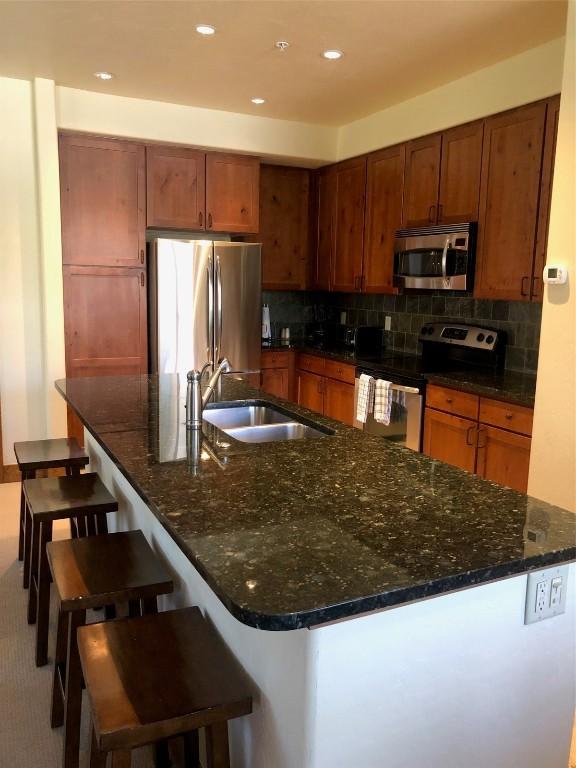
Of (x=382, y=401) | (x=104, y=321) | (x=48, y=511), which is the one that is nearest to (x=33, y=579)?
(x=48, y=511)

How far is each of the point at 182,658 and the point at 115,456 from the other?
26.7 inches

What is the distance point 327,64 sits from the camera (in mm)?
3461

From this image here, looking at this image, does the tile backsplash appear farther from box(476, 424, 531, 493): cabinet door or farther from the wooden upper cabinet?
box(476, 424, 531, 493): cabinet door

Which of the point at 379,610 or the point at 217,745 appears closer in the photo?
the point at 379,610

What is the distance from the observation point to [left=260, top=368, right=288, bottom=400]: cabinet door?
502 centimetres

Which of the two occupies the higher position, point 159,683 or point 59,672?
point 159,683

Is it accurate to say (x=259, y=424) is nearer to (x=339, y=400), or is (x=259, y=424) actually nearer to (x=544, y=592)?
(x=544, y=592)

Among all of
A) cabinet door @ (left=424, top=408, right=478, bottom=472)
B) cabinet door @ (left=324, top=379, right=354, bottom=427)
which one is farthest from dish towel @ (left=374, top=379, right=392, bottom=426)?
cabinet door @ (left=324, top=379, right=354, bottom=427)

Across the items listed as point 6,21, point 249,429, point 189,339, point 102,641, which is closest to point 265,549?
point 102,641

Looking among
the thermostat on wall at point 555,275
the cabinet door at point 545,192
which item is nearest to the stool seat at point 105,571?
the thermostat on wall at point 555,275

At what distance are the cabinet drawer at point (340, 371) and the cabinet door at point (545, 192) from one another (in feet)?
4.85

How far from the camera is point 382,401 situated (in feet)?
13.1

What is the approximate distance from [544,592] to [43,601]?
5.73 ft

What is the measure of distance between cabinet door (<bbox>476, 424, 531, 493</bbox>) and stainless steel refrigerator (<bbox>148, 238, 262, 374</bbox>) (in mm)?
2022
